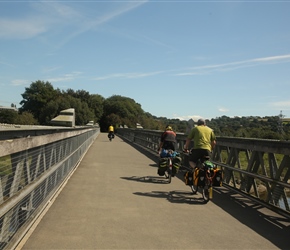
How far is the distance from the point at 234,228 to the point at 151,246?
167cm

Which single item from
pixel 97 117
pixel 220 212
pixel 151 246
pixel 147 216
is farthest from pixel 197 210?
pixel 97 117

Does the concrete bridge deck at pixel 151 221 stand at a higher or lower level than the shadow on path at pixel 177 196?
higher

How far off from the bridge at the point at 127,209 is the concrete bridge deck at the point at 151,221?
0.04 ft

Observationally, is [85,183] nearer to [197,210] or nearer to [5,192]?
[197,210]

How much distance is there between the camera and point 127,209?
687 cm

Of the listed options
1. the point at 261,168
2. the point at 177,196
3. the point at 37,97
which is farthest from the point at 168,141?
the point at 37,97

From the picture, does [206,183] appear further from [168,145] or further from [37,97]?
[37,97]

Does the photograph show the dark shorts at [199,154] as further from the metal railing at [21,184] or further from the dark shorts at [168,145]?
the metal railing at [21,184]

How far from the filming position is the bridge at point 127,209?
187 inches

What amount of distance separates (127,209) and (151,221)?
35.4 inches

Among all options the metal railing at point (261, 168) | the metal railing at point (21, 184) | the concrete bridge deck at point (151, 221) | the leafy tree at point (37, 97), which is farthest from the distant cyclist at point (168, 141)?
the leafy tree at point (37, 97)

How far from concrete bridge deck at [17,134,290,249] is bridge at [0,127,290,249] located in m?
0.01

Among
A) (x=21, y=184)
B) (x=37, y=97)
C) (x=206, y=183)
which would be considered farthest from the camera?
(x=37, y=97)

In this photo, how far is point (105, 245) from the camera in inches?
188
